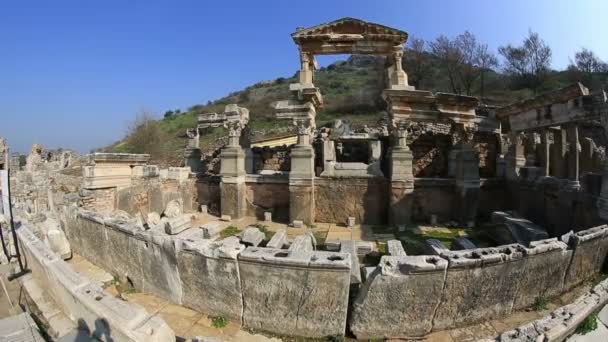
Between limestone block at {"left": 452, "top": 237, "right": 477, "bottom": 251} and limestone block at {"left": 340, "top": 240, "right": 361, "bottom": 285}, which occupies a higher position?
limestone block at {"left": 340, "top": 240, "right": 361, "bottom": 285}

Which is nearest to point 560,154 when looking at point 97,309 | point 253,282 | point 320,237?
point 320,237

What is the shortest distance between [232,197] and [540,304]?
23.4 feet

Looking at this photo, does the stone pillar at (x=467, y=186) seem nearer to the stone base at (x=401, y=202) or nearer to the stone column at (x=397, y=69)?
the stone base at (x=401, y=202)

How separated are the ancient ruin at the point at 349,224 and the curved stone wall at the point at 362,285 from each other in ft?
0.05

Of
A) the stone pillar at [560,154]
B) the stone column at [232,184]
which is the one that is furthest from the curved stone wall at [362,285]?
the stone pillar at [560,154]

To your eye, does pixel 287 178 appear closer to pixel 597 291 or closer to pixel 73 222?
pixel 73 222

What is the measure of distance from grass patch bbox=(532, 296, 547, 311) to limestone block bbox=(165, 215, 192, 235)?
6400 mm

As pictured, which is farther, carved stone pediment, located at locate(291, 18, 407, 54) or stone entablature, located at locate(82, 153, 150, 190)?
carved stone pediment, located at locate(291, 18, 407, 54)

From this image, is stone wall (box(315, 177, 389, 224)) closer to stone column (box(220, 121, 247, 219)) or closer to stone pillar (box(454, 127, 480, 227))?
stone pillar (box(454, 127, 480, 227))

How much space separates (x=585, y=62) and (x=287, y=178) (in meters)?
37.2

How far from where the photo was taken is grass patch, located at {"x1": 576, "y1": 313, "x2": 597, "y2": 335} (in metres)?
3.06

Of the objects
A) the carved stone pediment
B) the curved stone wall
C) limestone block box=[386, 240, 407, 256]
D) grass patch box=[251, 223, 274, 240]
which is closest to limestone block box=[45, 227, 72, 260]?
the curved stone wall

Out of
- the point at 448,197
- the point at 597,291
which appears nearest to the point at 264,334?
the point at 597,291

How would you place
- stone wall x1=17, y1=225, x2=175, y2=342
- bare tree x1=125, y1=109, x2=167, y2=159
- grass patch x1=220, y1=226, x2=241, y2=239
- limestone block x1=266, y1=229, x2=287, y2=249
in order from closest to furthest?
stone wall x1=17, y1=225, x2=175, y2=342, limestone block x1=266, y1=229, x2=287, y2=249, grass patch x1=220, y1=226, x2=241, y2=239, bare tree x1=125, y1=109, x2=167, y2=159
